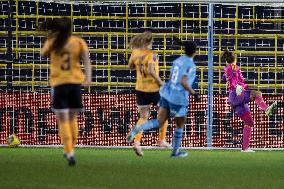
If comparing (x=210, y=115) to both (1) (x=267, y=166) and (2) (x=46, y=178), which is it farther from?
(2) (x=46, y=178)

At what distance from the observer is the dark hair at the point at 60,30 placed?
34.0 feet

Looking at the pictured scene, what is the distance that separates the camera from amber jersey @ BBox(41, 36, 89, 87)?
1056 cm

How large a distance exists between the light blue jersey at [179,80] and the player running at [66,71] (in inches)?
108

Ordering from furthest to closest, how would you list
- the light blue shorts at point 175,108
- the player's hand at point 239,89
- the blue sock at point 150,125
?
the player's hand at point 239,89, the blue sock at point 150,125, the light blue shorts at point 175,108

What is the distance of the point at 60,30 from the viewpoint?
10.4m

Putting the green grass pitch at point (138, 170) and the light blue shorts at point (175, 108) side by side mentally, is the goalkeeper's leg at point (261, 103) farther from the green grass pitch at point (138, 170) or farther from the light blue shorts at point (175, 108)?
the light blue shorts at point (175, 108)

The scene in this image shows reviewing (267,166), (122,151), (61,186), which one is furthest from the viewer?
(122,151)

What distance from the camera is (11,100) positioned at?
1814cm

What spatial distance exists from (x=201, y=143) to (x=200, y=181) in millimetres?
7914

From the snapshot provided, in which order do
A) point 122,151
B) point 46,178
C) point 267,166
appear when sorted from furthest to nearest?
point 122,151 → point 267,166 → point 46,178

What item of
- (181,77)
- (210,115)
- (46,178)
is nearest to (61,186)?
(46,178)

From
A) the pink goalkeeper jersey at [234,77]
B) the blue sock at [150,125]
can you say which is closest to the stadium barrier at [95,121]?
the pink goalkeeper jersey at [234,77]

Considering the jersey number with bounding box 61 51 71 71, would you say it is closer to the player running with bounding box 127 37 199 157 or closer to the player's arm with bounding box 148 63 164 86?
the player running with bounding box 127 37 199 157

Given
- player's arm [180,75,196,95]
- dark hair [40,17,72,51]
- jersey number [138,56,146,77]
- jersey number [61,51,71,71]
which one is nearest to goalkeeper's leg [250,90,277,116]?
jersey number [138,56,146,77]
